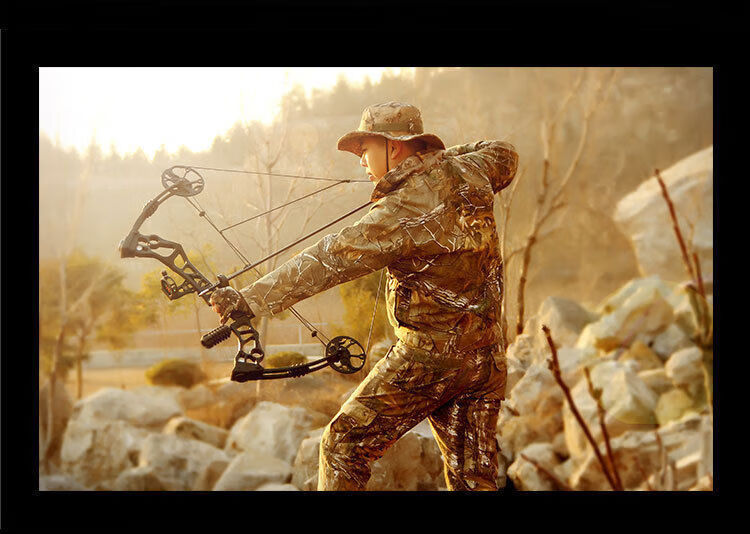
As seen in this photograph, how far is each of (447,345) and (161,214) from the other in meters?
1.76

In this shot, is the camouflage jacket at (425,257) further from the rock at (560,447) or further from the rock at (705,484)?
the rock at (705,484)

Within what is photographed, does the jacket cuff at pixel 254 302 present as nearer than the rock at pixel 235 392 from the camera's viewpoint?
Yes

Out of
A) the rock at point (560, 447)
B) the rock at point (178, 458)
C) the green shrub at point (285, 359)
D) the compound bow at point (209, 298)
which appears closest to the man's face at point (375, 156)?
the compound bow at point (209, 298)

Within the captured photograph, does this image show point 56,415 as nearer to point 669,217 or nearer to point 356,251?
point 356,251

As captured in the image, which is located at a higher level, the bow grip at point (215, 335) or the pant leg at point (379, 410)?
the bow grip at point (215, 335)

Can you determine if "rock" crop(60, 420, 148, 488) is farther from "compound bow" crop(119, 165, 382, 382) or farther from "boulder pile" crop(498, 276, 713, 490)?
"boulder pile" crop(498, 276, 713, 490)

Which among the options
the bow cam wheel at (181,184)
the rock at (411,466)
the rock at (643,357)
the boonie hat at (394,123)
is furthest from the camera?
the rock at (643,357)

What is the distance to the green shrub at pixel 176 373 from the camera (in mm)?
3979

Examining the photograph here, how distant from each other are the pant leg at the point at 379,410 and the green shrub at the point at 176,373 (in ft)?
4.03

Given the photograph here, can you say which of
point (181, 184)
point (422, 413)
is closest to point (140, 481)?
point (181, 184)

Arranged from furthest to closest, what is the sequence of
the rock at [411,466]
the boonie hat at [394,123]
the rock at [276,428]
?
the rock at [276,428]
the rock at [411,466]
the boonie hat at [394,123]

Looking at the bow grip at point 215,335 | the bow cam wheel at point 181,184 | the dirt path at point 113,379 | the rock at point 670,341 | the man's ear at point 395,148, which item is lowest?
the dirt path at point 113,379

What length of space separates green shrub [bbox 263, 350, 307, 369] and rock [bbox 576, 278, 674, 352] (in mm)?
1524
